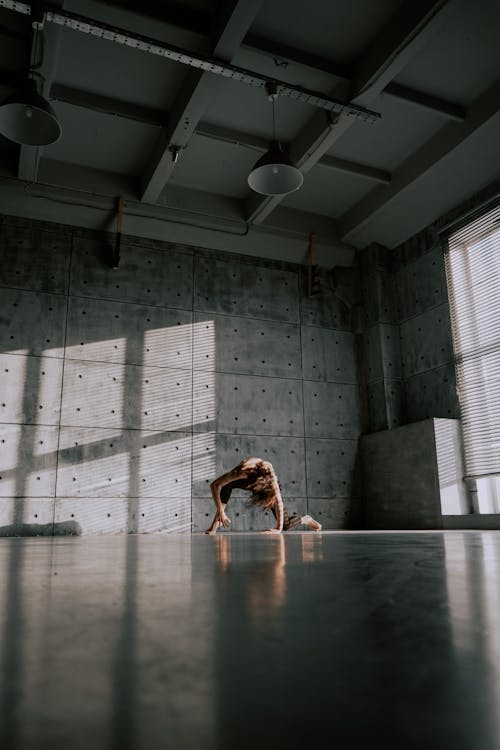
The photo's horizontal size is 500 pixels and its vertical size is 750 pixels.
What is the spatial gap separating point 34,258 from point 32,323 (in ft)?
4.60

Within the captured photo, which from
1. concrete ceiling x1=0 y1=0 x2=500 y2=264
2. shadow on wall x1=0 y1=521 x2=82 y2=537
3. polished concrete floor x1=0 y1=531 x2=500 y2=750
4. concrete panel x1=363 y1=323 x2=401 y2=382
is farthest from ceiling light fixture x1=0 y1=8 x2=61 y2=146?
concrete panel x1=363 y1=323 x2=401 y2=382

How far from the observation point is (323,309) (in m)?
14.1

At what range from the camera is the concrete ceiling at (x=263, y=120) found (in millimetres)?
8672

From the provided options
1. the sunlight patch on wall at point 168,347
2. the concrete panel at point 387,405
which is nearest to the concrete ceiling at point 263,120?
the sunlight patch on wall at point 168,347

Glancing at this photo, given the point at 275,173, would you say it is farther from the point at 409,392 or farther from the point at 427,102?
the point at 409,392

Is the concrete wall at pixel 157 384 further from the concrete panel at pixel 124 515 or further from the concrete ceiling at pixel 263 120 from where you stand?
the concrete ceiling at pixel 263 120

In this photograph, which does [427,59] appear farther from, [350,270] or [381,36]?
[350,270]

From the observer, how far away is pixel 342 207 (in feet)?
45.1

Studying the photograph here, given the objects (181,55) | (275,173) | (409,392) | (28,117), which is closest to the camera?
(28,117)

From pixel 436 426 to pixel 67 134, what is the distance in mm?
8934

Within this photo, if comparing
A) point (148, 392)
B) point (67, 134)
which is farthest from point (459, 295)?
point (67, 134)

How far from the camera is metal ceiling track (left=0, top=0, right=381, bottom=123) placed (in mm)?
7738

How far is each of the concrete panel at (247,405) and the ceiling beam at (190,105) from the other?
4.01 m

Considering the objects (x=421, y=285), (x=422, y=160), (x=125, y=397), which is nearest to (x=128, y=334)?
(x=125, y=397)
